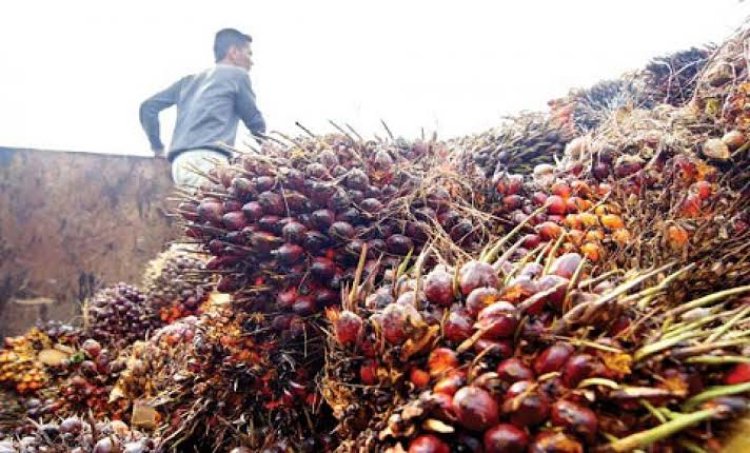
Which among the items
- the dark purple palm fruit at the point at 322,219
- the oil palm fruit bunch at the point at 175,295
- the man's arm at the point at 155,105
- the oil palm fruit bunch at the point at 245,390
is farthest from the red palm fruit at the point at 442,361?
the man's arm at the point at 155,105

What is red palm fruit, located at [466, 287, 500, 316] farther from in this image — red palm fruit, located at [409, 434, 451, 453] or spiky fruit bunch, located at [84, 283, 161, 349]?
spiky fruit bunch, located at [84, 283, 161, 349]

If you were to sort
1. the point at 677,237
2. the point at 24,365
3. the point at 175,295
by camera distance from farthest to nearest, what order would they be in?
the point at 175,295 < the point at 24,365 < the point at 677,237

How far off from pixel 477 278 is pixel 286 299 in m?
0.50

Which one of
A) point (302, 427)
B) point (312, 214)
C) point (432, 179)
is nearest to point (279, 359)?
point (302, 427)

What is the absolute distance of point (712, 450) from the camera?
24.1 inches

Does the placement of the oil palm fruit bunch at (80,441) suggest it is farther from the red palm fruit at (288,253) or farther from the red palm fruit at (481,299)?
the red palm fruit at (481,299)

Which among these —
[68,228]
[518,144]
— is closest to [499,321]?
[518,144]

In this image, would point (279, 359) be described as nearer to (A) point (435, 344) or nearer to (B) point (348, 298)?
(B) point (348, 298)

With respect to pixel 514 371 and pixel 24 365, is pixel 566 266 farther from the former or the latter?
pixel 24 365

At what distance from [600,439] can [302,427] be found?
66 cm

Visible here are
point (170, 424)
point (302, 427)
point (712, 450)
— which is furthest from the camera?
point (170, 424)

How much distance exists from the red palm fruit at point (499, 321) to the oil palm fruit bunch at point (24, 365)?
2.42 meters

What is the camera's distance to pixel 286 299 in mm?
1179

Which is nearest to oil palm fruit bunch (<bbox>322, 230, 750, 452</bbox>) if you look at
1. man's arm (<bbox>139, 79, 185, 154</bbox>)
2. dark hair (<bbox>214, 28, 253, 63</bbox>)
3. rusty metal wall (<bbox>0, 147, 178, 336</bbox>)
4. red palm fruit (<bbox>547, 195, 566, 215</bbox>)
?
red palm fruit (<bbox>547, 195, 566, 215</bbox>)
